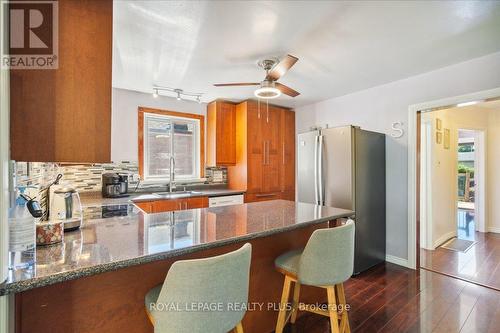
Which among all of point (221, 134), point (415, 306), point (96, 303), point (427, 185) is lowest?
point (415, 306)

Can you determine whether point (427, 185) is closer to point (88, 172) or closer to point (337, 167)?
point (337, 167)

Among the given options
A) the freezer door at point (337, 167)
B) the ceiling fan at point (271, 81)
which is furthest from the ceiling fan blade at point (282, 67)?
the freezer door at point (337, 167)

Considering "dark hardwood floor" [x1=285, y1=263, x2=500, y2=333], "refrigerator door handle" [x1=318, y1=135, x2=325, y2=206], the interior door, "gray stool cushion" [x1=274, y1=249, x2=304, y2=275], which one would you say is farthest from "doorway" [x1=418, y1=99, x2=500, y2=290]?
"gray stool cushion" [x1=274, y1=249, x2=304, y2=275]

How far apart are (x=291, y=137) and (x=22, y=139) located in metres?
3.92

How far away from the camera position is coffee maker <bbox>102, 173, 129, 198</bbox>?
311 centimetres

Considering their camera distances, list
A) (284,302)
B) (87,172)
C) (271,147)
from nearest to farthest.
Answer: (284,302), (87,172), (271,147)

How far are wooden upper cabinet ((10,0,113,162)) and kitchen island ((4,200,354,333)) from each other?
0.44 metres

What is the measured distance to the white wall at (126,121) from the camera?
341 centimetres

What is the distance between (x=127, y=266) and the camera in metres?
0.94

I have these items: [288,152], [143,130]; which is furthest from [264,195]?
[143,130]

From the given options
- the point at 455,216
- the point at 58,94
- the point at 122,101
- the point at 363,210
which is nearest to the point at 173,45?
the point at 58,94

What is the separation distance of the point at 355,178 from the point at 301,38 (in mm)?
1626

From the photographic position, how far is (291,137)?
176 inches

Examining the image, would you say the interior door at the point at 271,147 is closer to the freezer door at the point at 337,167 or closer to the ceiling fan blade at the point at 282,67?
the freezer door at the point at 337,167
